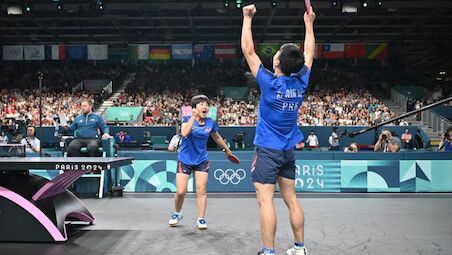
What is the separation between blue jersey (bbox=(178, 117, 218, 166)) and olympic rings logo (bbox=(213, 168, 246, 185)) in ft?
14.7

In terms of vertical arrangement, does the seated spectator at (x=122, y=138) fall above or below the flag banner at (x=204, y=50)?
below

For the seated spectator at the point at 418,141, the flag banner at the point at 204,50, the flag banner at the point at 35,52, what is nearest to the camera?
the seated spectator at the point at 418,141

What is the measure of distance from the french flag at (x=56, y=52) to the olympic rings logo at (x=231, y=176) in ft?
77.9

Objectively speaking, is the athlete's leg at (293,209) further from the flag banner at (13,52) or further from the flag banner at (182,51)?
the flag banner at (13,52)

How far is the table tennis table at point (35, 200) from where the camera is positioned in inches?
214

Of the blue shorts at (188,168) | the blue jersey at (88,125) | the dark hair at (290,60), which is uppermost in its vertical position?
the dark hair at (290,60)

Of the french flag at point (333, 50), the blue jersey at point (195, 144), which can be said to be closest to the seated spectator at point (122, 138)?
the blue jersey at point (195, 144)

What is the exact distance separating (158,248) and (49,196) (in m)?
1.60

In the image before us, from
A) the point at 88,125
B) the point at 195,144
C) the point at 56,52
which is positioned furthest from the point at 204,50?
the point at 195,144

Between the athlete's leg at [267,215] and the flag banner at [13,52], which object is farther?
the flag banner at [13,52]

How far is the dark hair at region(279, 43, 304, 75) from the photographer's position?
14.1 feet

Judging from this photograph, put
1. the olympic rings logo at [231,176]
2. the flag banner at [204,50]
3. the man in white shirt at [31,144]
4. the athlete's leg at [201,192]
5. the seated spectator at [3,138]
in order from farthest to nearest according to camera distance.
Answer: the flag banner at [204,50] → the seated spectator at [3,138] → the man in white shirt at [31,144] → the olympic rings logo at [231,176] → the athlete's leg at [201,192]

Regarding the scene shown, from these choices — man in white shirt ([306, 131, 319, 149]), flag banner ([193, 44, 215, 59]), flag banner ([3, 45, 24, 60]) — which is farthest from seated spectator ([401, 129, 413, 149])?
flag banner ([3, 45, 24, 60])

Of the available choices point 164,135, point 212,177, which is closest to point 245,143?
point 164,135
